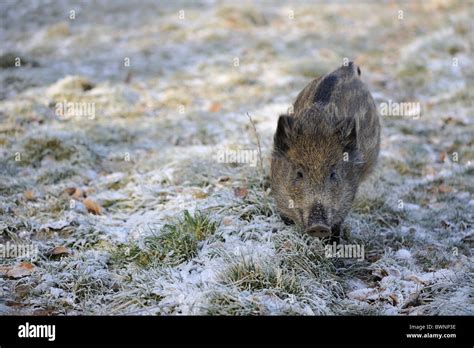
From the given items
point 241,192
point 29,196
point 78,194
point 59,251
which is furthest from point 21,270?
point 241,192

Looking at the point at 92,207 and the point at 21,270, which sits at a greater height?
the point at 92,207

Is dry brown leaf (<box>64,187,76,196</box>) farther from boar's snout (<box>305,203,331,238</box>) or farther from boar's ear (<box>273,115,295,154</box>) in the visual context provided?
boar's snout (<box>305,203,331,238</box>)

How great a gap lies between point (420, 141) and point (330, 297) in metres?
4.58

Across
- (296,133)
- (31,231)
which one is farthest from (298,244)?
(31,231)

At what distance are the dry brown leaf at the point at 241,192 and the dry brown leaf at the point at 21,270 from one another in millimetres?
2146

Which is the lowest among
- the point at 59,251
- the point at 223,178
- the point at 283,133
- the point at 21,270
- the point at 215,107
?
the point at 21,270

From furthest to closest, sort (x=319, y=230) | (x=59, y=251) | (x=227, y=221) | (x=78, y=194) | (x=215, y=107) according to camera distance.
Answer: (x=215, y=107) < (x=78, y=194) < (x=227, y=221) < (x=59, y=251) < (x=319, y=230)

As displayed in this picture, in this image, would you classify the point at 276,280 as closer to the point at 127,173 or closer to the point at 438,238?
the point at 438,238

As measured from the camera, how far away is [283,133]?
5082mm

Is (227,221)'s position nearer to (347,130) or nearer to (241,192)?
(241,192)

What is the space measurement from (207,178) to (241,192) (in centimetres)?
58

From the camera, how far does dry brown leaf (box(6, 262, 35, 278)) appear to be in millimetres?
4387

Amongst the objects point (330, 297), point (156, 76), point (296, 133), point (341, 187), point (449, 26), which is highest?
point (449, 26)

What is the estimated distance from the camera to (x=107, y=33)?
1376 centimetres
